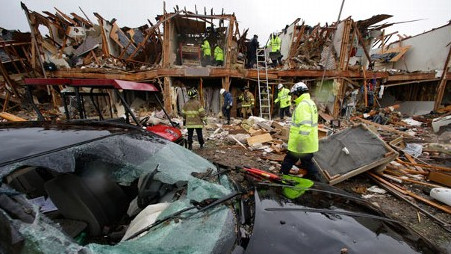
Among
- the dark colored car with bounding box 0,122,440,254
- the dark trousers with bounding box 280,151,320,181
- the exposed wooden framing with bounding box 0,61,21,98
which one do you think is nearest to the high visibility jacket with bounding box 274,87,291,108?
the dark trousers with bounding box 280,151,320,181

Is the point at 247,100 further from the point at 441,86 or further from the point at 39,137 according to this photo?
the point at 441,86

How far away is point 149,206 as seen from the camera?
153 cm

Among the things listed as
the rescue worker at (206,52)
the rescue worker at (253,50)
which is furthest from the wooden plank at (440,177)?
the rescue worker at (206,52)

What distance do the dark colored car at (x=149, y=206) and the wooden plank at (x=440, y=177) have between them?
11.0ft

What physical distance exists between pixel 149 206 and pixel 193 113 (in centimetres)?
403

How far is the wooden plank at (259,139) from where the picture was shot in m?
6.23

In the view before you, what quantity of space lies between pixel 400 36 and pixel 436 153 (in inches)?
573

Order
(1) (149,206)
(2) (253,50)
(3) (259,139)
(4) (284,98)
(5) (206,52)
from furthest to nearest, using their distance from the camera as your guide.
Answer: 1. (2) (253,50)
2. (5) (206,52)
3. (4) (284,98)
4. (3) (259,139)
5. (1) (149,206)

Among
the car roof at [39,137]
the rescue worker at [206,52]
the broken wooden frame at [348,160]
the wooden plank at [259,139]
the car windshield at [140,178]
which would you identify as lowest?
the wooden plank at [259,139]

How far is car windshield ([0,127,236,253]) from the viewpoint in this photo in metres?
0.99

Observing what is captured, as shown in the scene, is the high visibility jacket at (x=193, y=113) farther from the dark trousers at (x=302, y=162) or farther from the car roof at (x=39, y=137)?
the car roof at (x=39, y=137)

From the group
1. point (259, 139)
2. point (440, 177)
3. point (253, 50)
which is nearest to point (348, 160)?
point (440, 177)

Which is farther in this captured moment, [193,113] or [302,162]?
[193,113]

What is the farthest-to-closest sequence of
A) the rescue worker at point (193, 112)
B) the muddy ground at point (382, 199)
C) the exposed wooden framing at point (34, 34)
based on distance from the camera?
the exposed wooden framing at point (34, 34)
the rescue worker at point (193, 112)
the muddy ground at point (382, 199)
